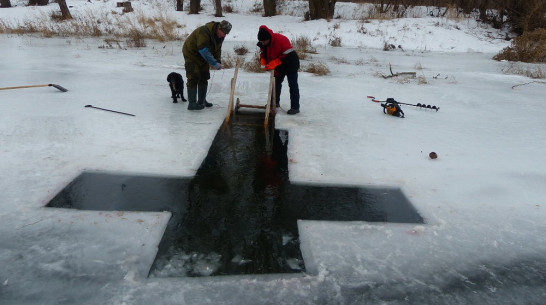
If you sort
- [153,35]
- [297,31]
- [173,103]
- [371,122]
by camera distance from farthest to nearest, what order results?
[297,31] < [153,35] < [173,103] < [371,122]

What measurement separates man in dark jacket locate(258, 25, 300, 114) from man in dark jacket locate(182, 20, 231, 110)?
23.4 inches

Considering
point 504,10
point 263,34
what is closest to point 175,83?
point 263,34

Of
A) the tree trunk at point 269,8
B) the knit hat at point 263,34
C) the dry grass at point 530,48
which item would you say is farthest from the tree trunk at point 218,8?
the knit hat at point 263,34

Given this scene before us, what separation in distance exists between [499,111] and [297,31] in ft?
33.9

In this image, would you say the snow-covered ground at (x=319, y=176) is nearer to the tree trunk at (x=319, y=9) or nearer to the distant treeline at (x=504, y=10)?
the distant treeline at (x=504, y=10)

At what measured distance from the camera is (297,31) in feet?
50.4

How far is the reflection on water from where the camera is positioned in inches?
105

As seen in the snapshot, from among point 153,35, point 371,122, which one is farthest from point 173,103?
point 153,35

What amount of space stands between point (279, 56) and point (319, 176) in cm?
251

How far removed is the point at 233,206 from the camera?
3328 mm

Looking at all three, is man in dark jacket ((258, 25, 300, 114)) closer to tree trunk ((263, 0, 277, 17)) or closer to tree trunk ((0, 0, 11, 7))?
tree trunk ((263, 0, 277, 17))

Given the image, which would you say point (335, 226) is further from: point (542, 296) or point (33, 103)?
point (33, 103)

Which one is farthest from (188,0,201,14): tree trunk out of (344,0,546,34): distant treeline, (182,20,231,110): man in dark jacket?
(182,20,231,110): man in dark jacket

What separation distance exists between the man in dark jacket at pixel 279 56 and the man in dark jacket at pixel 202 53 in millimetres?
594
